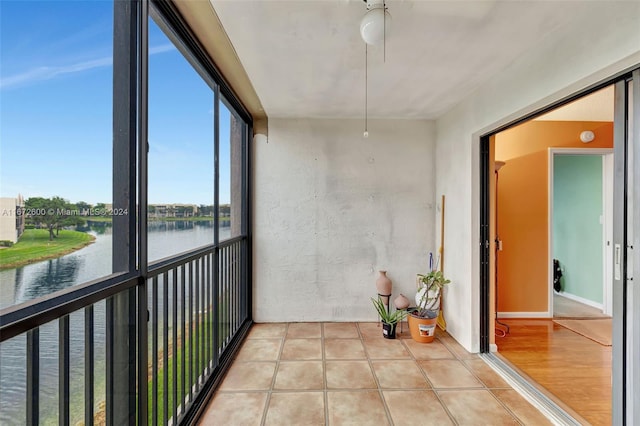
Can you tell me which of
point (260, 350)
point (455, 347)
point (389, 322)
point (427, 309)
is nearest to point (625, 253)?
point (455, 347)

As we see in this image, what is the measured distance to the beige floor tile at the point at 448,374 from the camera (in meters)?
2.36

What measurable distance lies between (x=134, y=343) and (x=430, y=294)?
280 cm

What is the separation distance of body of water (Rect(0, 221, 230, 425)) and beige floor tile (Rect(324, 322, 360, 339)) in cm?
239

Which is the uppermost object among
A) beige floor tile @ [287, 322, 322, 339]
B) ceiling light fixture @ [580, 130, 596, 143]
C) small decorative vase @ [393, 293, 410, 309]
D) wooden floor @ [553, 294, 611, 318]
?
ceiling light fixture @ [580, 130, 596, 143]

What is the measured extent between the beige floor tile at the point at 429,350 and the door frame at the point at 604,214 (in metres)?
1.79

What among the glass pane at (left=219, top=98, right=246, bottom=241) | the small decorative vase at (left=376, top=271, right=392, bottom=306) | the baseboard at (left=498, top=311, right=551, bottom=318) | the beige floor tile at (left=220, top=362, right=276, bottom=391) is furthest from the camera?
the baseboard at (left=498, top=311, right=551, bottom=318)

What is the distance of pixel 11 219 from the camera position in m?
0.83

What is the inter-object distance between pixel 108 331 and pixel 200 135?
4.46ft

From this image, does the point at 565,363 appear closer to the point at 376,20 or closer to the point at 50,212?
the point at 376,20

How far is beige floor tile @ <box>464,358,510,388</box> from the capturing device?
7.72 ft

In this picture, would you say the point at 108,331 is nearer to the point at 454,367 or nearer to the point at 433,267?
the point at 454,367

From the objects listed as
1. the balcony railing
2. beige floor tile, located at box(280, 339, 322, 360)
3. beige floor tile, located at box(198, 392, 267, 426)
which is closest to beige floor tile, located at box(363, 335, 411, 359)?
beige floor tile, located at box(280, 339, 322, 360)

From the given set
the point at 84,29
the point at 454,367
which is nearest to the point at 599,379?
the point at 454,367

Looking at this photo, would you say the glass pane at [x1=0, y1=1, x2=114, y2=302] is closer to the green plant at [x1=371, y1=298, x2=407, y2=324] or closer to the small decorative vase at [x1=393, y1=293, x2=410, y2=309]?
the green plant at [x1=371, y1=298, x2=407, y2=324]
